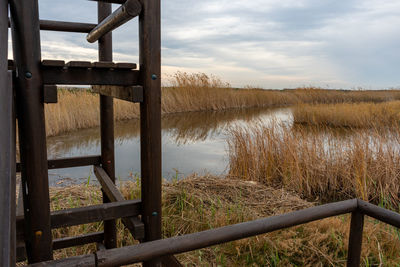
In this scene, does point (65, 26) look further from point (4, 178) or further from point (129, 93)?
point (4, 178)

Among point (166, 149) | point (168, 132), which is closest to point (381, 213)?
point (166, 149)

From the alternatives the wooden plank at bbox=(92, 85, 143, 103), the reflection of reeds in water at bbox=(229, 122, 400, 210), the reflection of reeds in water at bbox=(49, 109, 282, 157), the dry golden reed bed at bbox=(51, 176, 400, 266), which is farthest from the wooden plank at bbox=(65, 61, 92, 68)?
the reflection of reeds in water at bbox=(49, 109, 282, 157)

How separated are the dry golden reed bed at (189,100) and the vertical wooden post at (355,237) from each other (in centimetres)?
654

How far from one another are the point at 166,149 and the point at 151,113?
4.97 m

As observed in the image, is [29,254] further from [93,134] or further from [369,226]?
[93,134]

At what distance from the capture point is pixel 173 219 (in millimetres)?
2846

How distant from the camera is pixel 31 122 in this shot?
44.7 inches

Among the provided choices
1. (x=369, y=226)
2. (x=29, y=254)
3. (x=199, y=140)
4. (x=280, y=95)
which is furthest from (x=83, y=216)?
(x=280, y=95)

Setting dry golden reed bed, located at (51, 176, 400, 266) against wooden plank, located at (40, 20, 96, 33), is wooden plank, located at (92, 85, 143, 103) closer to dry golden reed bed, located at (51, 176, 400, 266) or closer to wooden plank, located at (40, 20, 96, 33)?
wooden plank, located at (40, 20, 96, 33)

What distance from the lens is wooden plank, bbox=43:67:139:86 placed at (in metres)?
1.17

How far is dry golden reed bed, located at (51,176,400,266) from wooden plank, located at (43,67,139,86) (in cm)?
141

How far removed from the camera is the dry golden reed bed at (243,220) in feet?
7.48

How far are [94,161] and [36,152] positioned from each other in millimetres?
936

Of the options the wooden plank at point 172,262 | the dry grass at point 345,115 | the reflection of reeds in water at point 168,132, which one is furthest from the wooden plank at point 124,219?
the dry grass at point 345,115
